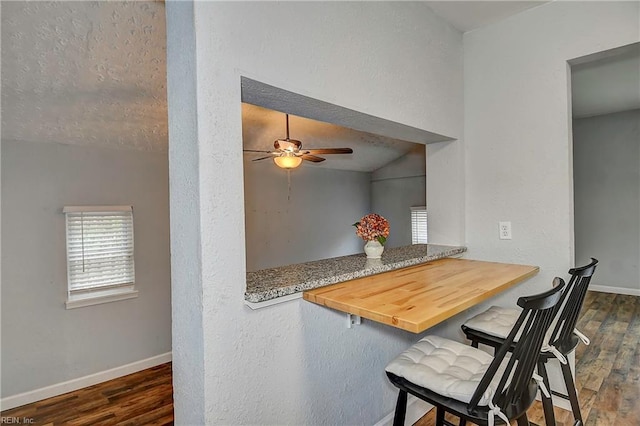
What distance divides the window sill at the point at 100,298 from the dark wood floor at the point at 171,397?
685 mm

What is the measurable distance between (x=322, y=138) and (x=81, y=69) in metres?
2.70

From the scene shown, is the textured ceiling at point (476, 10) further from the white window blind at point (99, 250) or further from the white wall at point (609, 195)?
the white wall at point (609, 195)

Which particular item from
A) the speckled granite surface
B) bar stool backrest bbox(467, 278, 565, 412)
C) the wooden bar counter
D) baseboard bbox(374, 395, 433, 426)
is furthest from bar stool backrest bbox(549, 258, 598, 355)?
baseboard bbox(374, 395, 433, 426)

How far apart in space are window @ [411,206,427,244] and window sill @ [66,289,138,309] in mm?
4211

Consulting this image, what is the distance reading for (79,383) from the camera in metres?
2.75

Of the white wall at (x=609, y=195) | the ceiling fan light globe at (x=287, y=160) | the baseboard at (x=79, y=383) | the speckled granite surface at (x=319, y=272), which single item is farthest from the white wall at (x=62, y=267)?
the white wall at (x=609, y=195)

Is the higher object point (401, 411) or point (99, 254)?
point (99, 254)

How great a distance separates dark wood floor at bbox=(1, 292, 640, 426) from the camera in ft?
6.73

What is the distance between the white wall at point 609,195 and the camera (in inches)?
181

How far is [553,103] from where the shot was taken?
83.0 inches

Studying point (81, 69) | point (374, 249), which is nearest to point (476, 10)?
point (374, 249)

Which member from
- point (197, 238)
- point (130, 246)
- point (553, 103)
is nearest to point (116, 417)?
point (130, 246)

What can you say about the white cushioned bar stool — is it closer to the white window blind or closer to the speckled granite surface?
the speckled granite surface

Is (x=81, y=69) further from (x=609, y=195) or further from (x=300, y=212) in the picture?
(x=609, y=195)
